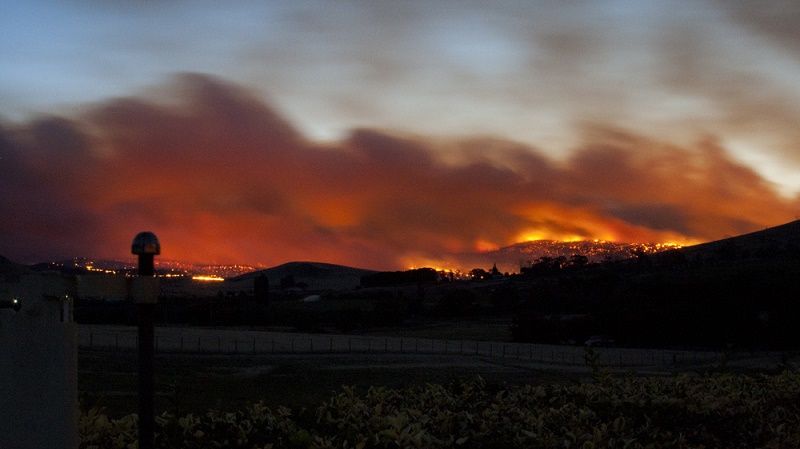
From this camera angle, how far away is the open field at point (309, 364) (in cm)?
4131

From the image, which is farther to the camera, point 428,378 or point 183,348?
point 183,348

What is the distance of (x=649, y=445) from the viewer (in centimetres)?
685

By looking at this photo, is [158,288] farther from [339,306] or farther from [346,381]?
[339,306]

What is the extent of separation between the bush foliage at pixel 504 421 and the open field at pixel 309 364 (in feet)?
72.6

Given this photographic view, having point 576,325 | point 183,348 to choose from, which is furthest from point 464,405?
point 576,325

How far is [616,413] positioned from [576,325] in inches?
3263

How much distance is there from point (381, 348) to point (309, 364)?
1710 centimetres

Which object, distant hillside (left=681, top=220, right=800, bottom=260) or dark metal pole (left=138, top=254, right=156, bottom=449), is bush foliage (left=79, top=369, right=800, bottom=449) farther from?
distant hillside (left=681, top=220, right=800, bottom=260)

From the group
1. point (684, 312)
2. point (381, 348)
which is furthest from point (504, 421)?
point (684, 312)

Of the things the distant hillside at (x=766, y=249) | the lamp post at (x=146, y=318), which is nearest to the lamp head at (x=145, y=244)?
the lamp post at (x=146, y=318)

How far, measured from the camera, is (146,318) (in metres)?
4.66

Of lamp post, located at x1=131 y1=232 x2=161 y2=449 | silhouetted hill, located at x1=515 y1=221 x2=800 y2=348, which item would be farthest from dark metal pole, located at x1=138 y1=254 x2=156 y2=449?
silhouetted hill, located at x1=515 y1=221 x2=800 y2=348

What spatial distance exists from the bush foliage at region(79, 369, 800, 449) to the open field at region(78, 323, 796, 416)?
2212 centimetres

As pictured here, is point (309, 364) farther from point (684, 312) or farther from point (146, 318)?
point (146, 318)
